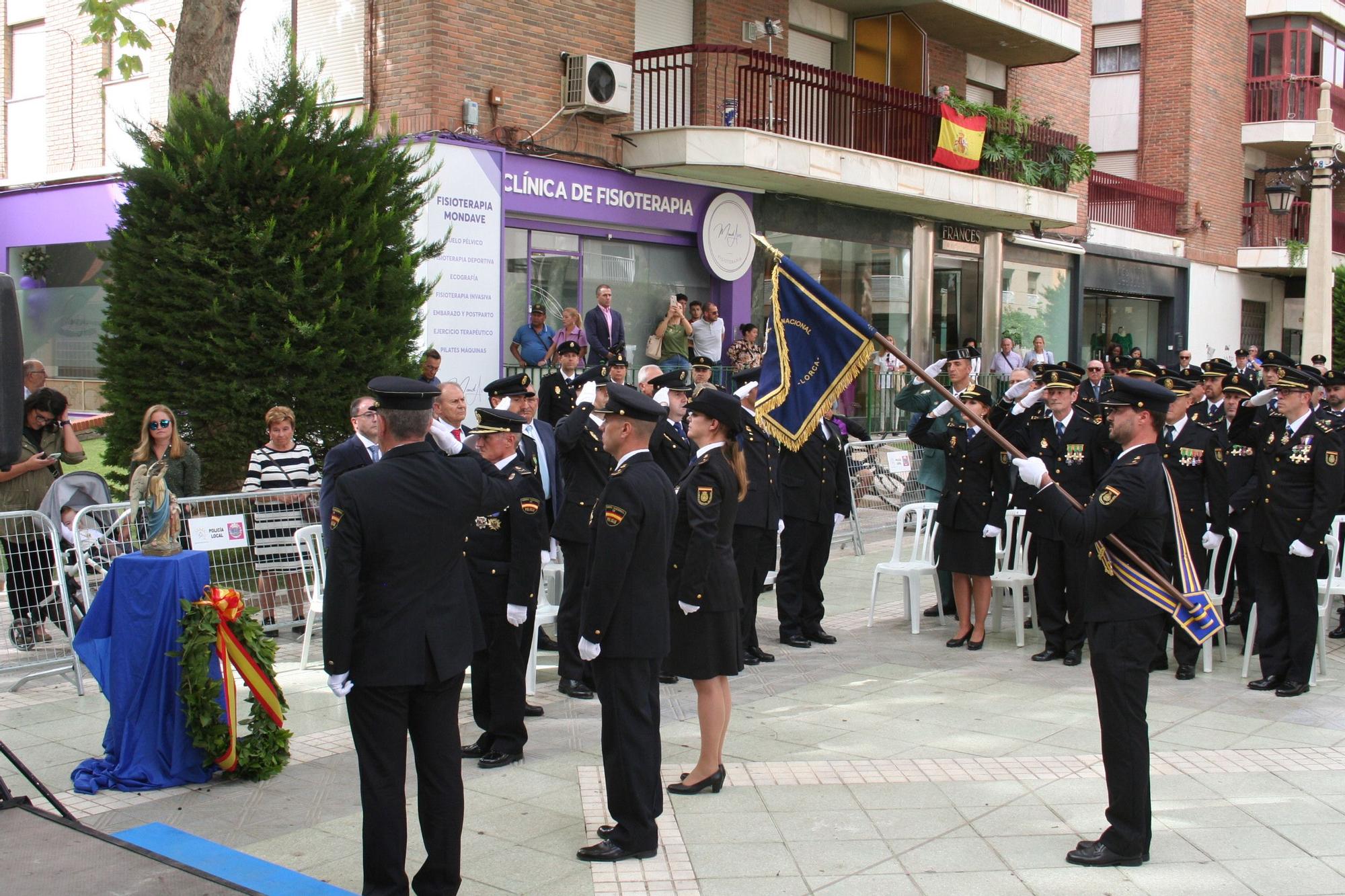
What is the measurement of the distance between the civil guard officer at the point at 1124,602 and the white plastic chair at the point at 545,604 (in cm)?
→ 289

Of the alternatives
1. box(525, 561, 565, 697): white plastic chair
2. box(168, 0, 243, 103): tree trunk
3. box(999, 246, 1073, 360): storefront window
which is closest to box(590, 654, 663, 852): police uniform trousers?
box(525, 561, 565, 697): white plastic chair

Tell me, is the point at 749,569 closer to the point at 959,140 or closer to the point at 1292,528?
the point at 1292,528

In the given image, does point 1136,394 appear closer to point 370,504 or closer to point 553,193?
point 370,504

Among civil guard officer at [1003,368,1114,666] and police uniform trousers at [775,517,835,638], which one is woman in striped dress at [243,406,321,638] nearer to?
police uniform trousers at [775,517,835,638]

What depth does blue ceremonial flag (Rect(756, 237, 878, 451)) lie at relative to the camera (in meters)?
7.44

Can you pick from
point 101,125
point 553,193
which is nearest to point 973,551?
point 553,193

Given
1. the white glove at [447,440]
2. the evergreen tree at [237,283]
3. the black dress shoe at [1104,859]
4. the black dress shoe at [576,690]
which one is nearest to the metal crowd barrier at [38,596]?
the evergreen tree at [237,283]

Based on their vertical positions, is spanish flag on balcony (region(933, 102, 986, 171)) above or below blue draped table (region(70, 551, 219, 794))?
above

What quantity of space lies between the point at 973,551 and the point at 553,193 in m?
8.93

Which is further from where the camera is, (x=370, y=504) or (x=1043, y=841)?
(x=1043, y=841)

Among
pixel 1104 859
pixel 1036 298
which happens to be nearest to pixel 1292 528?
pixel 1104 859

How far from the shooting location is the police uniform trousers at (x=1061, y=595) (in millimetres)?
9258

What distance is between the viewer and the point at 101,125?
1944 cm

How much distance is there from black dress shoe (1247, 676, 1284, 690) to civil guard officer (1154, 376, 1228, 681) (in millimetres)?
590
